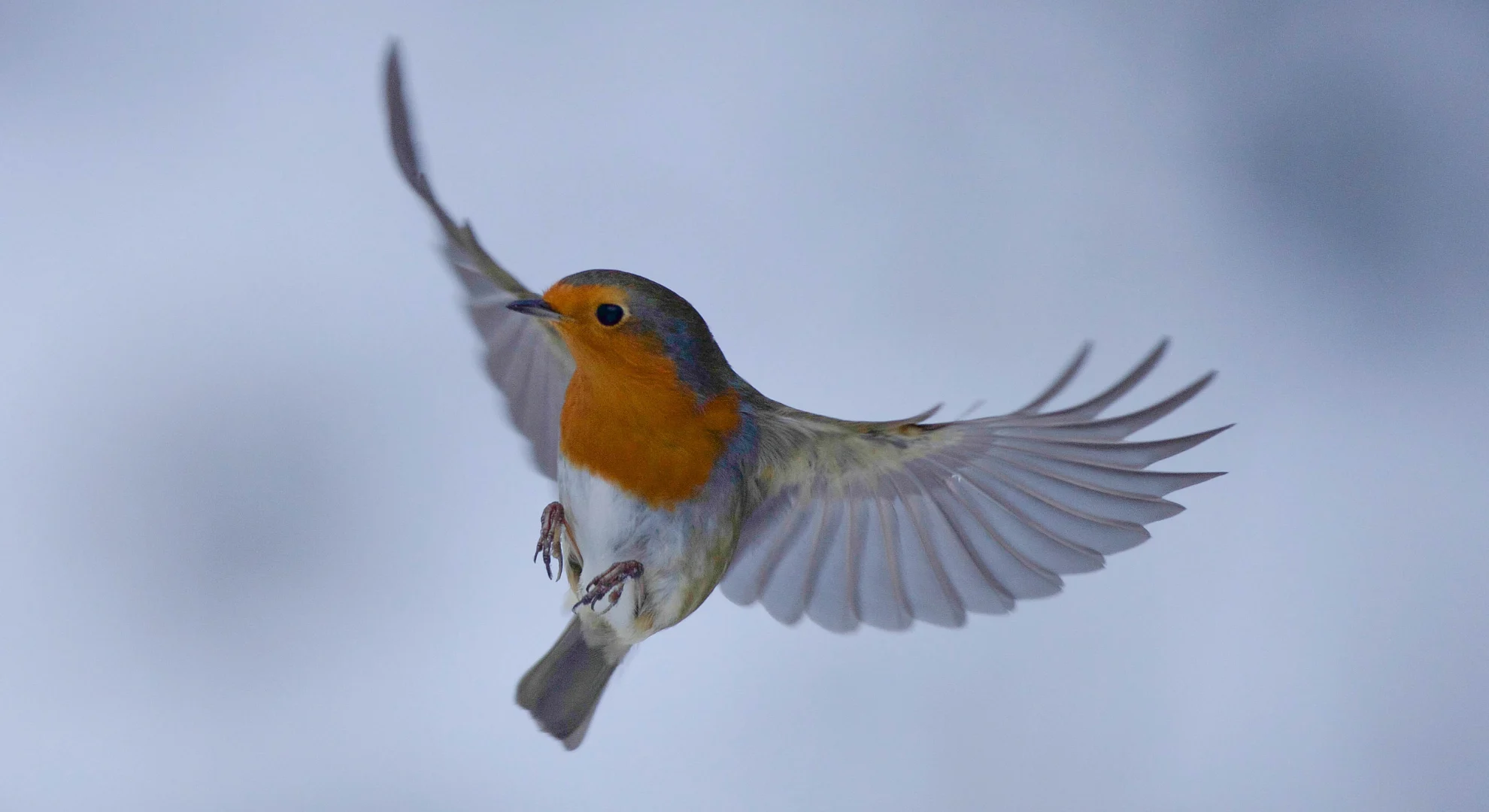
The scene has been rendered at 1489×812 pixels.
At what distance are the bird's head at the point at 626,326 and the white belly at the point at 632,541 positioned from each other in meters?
0.07

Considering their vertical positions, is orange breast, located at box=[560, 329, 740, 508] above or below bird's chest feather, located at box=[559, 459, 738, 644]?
above

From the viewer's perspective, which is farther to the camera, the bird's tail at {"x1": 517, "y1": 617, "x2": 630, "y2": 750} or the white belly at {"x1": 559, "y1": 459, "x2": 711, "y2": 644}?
the bird's tail at {"x1": 517, "y1": 617, "x2": 630, "y2": 750}

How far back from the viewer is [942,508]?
0.81 meters

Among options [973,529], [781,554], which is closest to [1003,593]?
[973,529]

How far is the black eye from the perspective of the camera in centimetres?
60

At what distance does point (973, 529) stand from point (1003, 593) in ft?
0.16

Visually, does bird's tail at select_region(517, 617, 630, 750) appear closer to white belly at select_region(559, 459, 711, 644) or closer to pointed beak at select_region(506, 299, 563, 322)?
white belly at select_region(559, 459, 711, 644)

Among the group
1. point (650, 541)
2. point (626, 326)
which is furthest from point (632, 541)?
point (626, 326)

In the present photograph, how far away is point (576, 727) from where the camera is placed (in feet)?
2.70

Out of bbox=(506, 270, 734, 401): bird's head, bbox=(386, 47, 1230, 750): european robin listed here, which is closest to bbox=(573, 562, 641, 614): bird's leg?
bbox=(386, 47, 1230, 750): european robin

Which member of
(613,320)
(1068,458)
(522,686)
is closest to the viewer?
(613,320)

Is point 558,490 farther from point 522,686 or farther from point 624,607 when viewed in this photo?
point 522,686

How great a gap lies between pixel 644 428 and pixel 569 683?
279mm

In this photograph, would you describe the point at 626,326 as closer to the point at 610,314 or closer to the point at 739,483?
the point at 610,314
